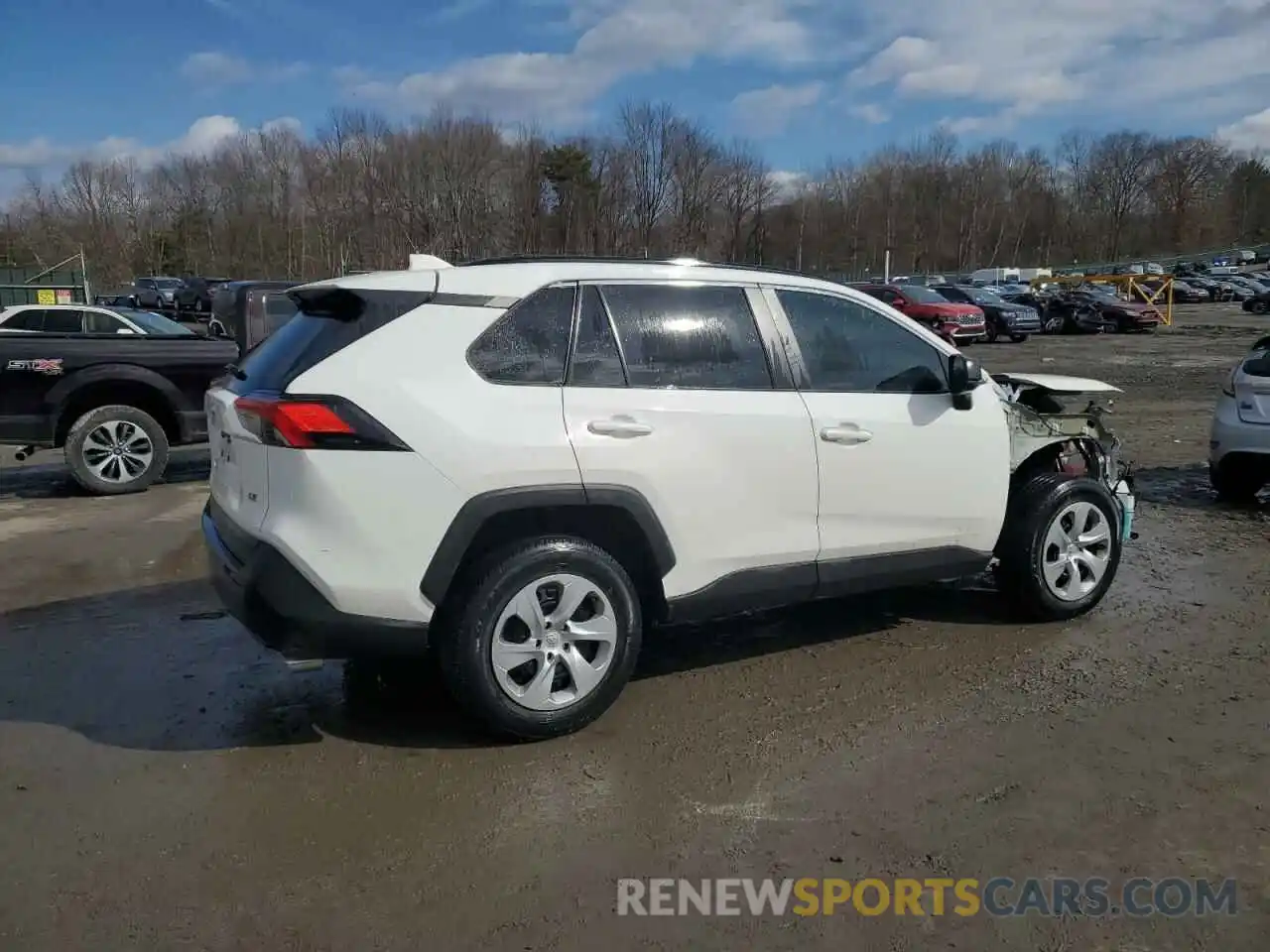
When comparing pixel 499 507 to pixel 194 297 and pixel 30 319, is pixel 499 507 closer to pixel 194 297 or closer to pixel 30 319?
pixel 30 319

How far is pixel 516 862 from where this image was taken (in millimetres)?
3244

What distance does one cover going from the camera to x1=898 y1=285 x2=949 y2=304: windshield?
2991 centimetres

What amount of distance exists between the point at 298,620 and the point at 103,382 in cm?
662

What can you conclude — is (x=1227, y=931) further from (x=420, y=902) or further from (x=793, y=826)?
(x=420, y=902)

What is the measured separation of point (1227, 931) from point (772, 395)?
2.47m

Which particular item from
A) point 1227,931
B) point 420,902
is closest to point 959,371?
point 1227,931

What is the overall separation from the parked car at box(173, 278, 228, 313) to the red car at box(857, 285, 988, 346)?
2909 cm

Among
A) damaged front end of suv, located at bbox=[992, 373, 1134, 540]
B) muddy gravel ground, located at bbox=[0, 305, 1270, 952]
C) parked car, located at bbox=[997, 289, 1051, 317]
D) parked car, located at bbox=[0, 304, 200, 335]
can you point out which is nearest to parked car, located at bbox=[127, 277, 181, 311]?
parked car, located at bbox=[0, 304, 200, 335]

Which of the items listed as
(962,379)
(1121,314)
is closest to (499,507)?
(962,379)

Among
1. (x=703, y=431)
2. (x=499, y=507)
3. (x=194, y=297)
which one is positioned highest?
(x=194, y=297)

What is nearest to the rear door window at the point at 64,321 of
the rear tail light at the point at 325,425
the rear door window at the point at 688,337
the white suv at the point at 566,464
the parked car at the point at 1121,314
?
the white suv at the point at 566,464

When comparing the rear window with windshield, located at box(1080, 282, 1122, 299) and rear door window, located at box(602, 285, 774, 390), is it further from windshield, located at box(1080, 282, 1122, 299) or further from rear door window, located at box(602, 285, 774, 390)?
windshield, located at box(1080, 282, 1122, 299)

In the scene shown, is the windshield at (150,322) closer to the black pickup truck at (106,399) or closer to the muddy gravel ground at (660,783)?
the black pickup truck at (106,399)
